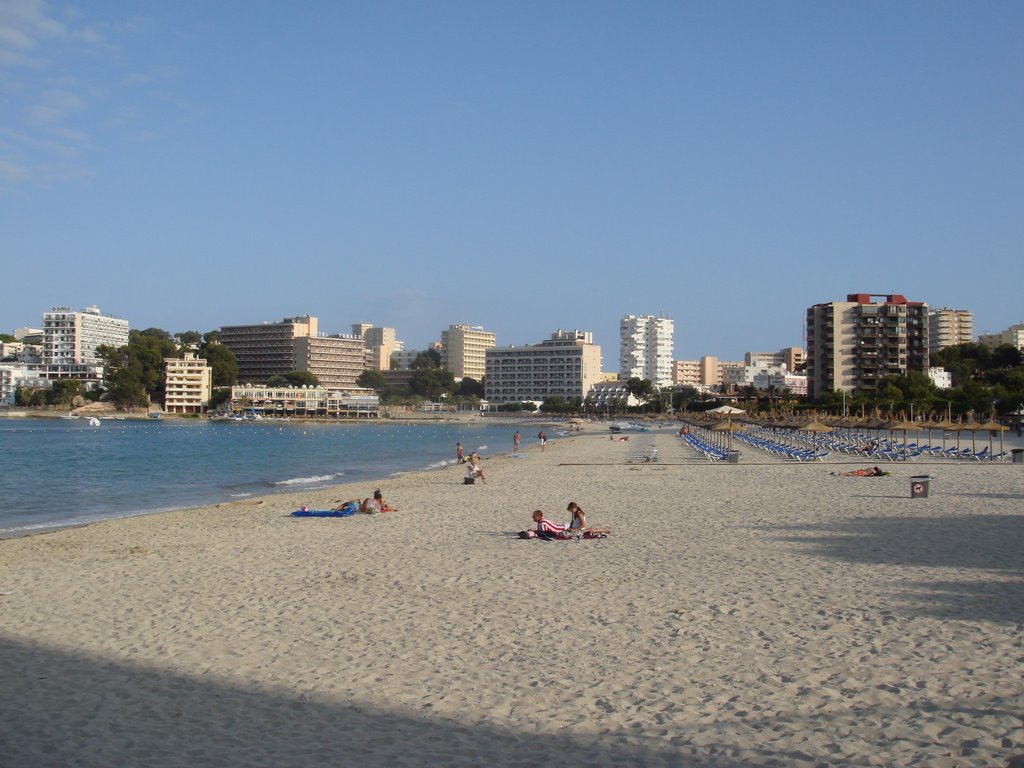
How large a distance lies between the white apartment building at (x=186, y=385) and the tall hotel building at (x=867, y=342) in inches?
3872

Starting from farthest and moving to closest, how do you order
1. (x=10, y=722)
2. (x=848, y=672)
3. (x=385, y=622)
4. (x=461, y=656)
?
(x=385, y=622)
(x=461, y=656)
(x=848, y=672)
(x=10, y=722)

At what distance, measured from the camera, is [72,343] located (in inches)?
6540

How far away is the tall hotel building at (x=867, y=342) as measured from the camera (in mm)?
101750

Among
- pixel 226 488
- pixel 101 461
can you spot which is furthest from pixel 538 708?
pixel 101 461

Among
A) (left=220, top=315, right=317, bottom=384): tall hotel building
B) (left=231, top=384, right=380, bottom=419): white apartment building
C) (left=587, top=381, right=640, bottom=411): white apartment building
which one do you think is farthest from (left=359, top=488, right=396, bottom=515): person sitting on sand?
Answer: (left=220, top=315, right=317, bottom=384): tall hotel building

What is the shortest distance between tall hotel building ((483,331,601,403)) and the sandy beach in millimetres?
168626

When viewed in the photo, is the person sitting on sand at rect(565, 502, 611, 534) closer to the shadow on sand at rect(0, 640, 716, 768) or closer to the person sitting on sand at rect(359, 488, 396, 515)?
the person sitting on sand at rect(359, 488, 396, 515)

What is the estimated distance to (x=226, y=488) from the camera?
30.4m

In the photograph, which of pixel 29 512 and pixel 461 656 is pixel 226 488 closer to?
pixel 29 512

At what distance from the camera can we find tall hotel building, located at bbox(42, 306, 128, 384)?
6211 inches

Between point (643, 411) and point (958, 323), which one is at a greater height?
point (958, 323)

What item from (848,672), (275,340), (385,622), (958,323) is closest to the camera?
(848,672)

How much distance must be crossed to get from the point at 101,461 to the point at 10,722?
144 ft

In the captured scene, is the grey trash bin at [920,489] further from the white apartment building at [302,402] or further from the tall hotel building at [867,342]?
the white apartment building at [302,402]
